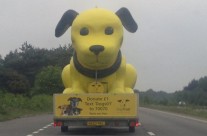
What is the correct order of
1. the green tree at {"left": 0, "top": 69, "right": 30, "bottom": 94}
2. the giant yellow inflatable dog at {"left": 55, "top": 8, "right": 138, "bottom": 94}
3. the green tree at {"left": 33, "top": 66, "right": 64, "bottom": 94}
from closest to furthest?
the giant yellow inflatable dog at {"left": 55, "top": 8, "right": 138, "bottom": 94} → the green tree at {"left": 33, "top": 66, "right": 64, "bottom": 94} → the green tree at {"left": 0, "top": 69, "right": 30, "bottom": 94}

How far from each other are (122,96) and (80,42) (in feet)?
7.37

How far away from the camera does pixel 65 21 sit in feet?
68.2

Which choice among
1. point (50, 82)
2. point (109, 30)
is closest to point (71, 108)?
point (109, 30)

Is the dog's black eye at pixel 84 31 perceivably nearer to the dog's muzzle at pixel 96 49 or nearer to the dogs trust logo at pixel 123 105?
the dog's muzzle at pixel 96 49

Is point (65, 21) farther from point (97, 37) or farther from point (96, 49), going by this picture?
point (96, 49)

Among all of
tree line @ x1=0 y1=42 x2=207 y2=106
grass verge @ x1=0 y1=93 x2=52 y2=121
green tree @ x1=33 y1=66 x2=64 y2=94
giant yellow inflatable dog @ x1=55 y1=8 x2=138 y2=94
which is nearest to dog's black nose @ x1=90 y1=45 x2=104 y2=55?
giant yellow inflatable dog @ x1=55 y1=8 x2=138 y2=94

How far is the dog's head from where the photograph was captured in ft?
61.5

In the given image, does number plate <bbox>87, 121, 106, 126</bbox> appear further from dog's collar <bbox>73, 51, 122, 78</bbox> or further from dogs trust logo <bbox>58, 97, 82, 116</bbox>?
dog's collar <bbox>73, 51, 122, 78</bbox>

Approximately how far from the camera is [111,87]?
20.2 metres

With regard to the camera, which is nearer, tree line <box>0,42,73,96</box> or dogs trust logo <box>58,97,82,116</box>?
dogs trust logo <box>58,97,82,116</box>

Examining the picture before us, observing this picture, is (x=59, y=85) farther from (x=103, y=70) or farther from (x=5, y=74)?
(x=103, y=70)

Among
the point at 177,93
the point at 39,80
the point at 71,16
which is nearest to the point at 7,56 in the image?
the point at 39,80

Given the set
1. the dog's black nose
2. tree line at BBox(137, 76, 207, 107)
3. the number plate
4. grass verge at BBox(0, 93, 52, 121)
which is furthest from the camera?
tree line at BBox(137, 76, 207, 107)

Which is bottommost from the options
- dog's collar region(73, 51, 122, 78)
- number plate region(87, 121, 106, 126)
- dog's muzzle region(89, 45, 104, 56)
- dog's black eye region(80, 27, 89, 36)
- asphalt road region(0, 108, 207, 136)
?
asphalt road region(0, 108, 207, 136)
